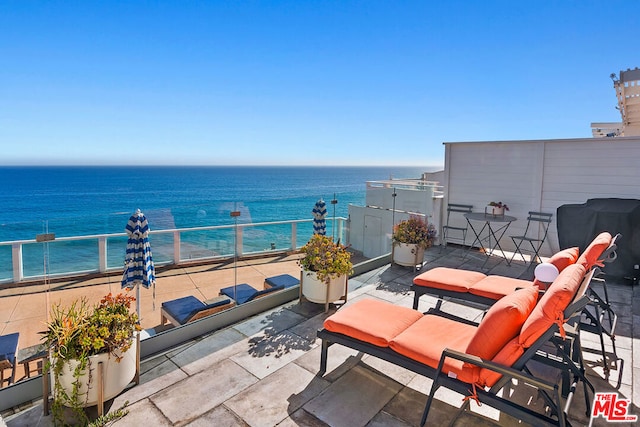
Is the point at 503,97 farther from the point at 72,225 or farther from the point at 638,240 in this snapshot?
the point at 72,225

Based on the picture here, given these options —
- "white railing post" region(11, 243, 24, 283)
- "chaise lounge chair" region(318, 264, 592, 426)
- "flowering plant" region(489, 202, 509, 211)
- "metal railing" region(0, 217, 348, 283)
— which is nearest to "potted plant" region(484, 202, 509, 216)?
"flowering plant" region(489, 202, 509, 211)

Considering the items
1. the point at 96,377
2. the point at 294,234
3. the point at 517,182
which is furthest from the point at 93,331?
the point at 517,182

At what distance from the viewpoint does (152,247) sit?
3971 mm

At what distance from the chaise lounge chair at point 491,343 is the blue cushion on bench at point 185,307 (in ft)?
6.47

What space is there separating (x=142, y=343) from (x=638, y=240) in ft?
21.1

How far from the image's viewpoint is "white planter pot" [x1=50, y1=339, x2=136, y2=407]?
2291 mm

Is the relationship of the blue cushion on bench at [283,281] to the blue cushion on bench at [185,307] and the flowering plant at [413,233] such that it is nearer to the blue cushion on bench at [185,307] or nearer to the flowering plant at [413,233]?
the blue cushion on bench at [185,307]

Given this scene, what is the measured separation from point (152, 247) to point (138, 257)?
0.18 metres

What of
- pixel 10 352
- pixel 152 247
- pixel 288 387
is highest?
pixel 152 247

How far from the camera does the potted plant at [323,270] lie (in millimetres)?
4059

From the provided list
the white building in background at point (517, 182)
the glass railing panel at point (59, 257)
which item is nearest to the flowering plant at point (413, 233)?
the white building in background at point (517, 182)

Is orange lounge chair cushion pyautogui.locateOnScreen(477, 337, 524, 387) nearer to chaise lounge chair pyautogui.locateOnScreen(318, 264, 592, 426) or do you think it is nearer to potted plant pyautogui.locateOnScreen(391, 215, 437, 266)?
chaise lounge chair pyautogui.locateOnScreen(318, 264, 592, 426)

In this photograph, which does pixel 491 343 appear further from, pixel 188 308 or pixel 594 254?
pixel 188 308

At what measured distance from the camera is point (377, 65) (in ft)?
39.8
